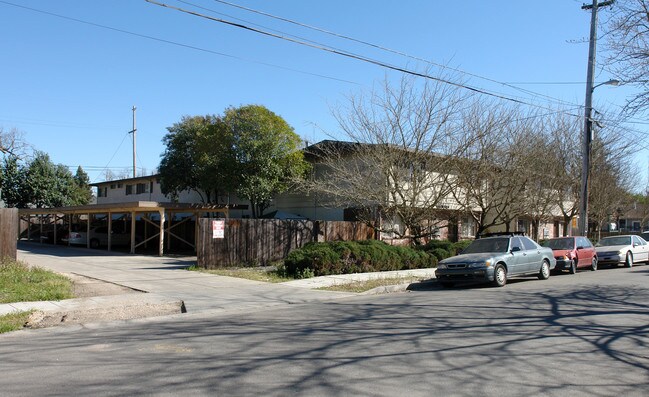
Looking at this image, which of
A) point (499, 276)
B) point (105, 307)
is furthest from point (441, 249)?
point (105, 307)

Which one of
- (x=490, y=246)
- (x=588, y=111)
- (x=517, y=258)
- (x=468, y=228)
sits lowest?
(x=517, y=258)

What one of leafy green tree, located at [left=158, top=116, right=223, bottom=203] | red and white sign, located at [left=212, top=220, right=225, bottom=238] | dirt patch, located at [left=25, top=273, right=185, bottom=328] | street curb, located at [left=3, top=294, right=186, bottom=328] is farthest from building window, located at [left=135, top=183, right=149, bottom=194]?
street curb, located at [left=3, top=294, right=186, bottom=328]

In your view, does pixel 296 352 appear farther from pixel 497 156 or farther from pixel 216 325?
pixel 497 156

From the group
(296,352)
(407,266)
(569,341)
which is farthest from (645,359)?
(407,266)

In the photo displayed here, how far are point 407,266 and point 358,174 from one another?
4513 millimetres

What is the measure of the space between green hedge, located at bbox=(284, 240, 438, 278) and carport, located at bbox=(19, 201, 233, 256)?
347 inches

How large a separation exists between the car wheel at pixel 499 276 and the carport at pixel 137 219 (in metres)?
14.2

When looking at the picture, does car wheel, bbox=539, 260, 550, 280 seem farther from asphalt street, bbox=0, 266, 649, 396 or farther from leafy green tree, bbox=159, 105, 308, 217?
leafy green tree, bbox=159, 105, 308, 217

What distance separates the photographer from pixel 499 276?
50.2ft

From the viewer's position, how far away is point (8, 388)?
5535mm

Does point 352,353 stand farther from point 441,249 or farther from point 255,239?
point 441,249

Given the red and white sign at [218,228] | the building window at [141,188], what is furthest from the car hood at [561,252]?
the building window at [141,188]

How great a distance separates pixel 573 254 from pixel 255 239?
12374 mm

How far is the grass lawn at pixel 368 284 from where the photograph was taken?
584 inches
